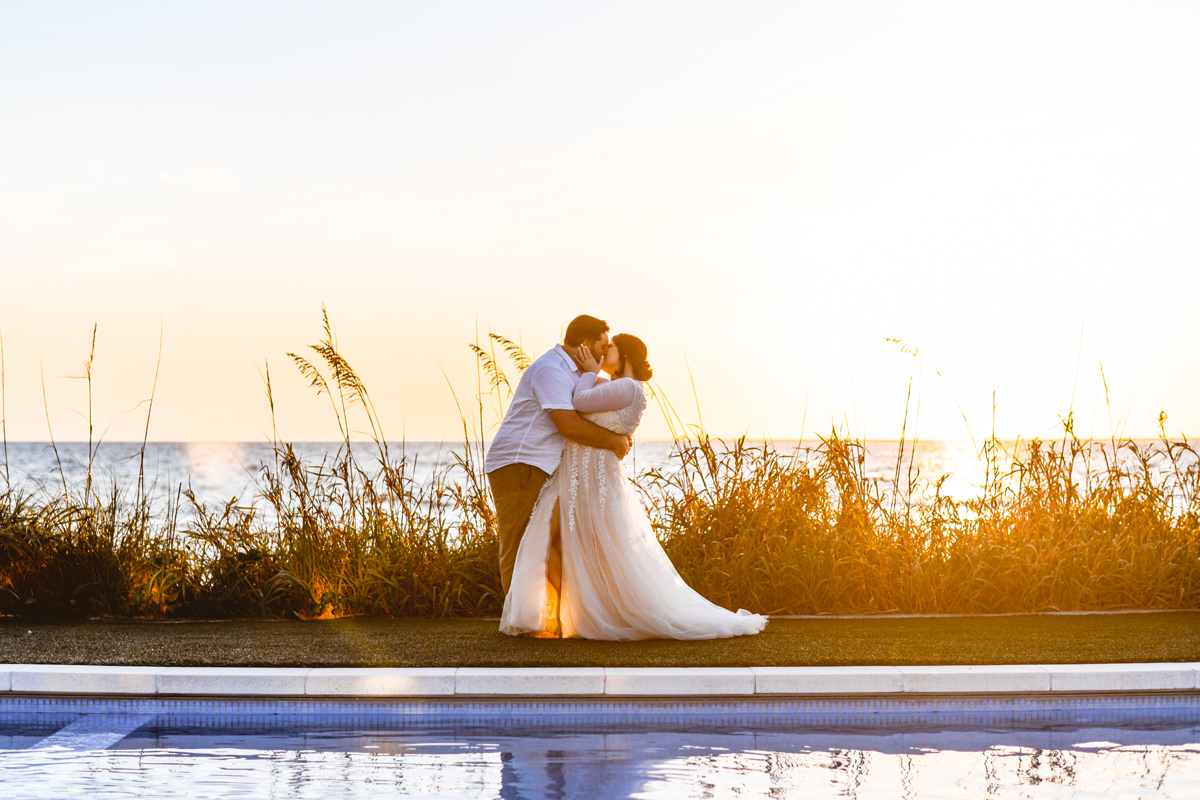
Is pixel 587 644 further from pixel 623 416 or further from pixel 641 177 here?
pixel 641 177

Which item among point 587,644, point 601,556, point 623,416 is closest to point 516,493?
point 601,556

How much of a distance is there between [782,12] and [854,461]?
3752mm

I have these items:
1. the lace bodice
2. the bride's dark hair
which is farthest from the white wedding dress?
the bride's dark hair

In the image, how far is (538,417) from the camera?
4180 mm

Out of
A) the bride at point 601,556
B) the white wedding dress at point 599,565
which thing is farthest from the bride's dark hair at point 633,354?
the white wedding dress at point 599,565

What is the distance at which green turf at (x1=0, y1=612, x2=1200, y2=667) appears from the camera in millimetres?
3703

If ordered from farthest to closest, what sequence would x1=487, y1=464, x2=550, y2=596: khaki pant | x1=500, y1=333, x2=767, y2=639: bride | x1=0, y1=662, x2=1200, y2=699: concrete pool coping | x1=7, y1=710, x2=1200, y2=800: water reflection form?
x1=487, y1=464, x2=550, y2=596: khaki pant < x1=500, y1=333, x2=767, y2=639: bride < x1=0, y1=662, x2=1200, y2=699: concrete pool coping < x1=7, y1=710, x2=1200, y2=800: water reflection

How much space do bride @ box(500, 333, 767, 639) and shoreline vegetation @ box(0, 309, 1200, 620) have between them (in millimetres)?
931

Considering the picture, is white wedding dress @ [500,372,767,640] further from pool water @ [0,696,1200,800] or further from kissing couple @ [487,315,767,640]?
pool water @ [0,696,1200,800]

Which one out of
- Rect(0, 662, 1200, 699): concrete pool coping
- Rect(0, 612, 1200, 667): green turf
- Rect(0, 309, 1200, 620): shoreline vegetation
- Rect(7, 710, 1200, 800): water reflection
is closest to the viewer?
Rect(7, 710, 1200, 800): water reflection

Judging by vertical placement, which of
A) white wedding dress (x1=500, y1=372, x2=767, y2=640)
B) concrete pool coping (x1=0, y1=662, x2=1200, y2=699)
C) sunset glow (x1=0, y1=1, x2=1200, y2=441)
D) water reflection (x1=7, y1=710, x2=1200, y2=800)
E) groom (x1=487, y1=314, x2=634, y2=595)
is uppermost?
sunset glow (x1=0, y1=1, x2=1200, y2=441)

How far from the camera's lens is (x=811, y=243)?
26.1 ft

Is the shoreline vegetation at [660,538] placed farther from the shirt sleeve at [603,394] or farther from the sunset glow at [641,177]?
the shirt sleeve at [603,394]

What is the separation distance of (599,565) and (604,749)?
125 cm
